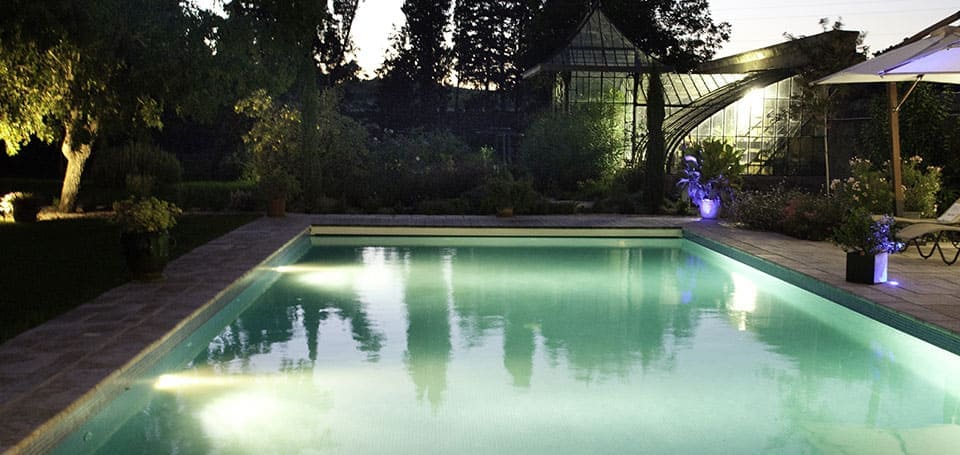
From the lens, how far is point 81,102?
11.4m

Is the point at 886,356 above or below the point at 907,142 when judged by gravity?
below

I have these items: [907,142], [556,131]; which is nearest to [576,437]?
[907,142]

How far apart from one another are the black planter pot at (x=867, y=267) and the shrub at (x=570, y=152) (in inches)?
433

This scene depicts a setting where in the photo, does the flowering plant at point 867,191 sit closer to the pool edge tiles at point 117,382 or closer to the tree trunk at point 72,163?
the pool edge tiles at point 117,382

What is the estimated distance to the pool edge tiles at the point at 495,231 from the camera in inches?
518

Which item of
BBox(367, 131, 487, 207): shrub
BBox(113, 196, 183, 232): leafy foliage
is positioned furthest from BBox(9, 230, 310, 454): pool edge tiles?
BBox(367, 131, 487, 207): shrub

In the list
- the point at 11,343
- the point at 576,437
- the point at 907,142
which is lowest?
the point at 576,437

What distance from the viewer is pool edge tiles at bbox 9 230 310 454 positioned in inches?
146

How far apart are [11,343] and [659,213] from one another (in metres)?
12.0

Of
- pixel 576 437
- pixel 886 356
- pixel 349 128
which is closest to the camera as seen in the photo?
pixel 576 437

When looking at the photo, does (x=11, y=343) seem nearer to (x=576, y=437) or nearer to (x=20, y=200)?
(x=576, y=437)

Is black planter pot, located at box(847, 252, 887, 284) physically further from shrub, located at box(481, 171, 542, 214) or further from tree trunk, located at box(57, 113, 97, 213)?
tree trunk, located at box(57, 113, 97, 213)

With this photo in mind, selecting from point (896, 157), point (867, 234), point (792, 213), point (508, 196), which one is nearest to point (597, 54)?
point (508, 196)

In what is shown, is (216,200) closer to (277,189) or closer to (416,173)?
(277,189)
